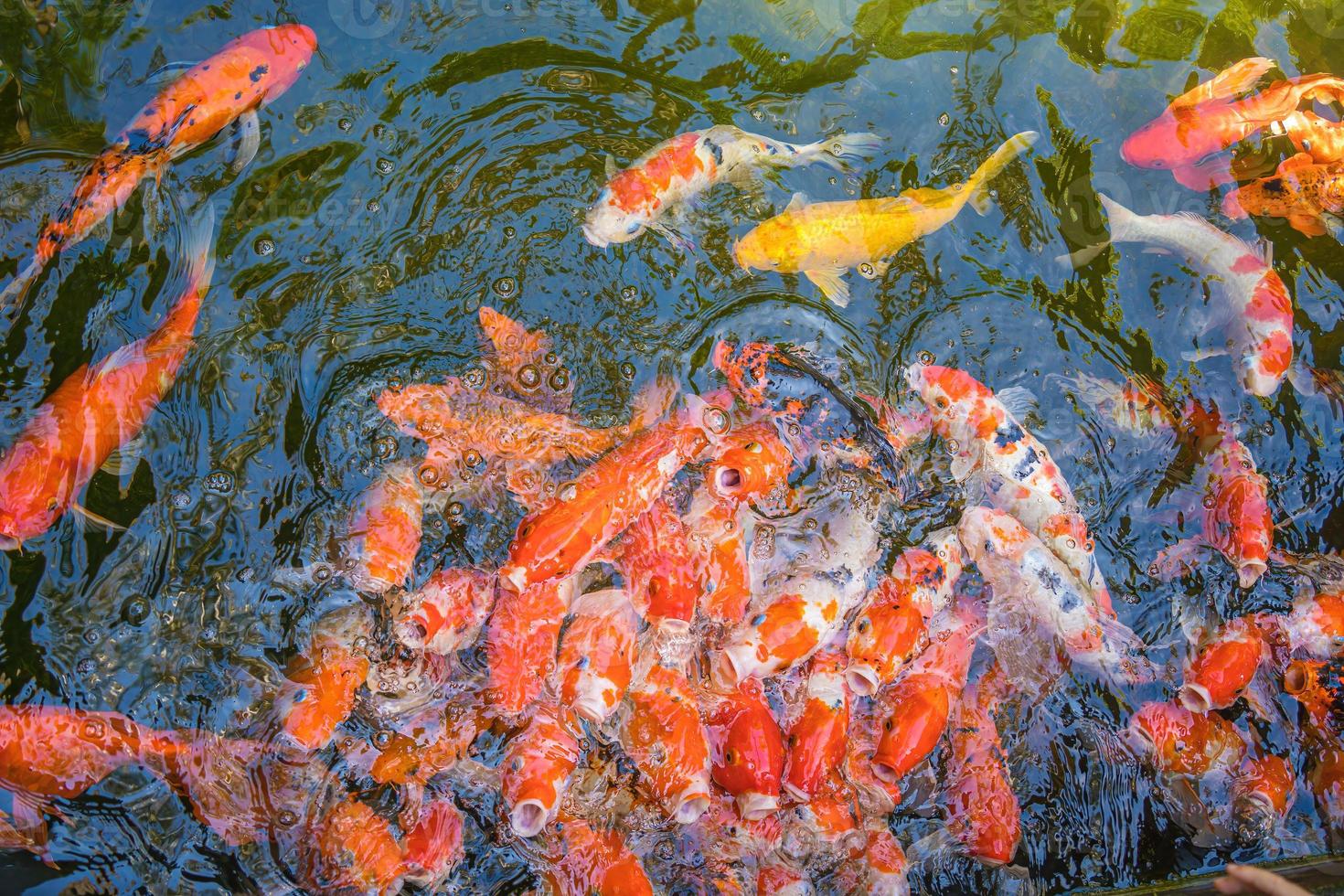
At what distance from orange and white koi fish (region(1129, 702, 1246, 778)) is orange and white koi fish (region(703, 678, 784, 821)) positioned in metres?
1.91

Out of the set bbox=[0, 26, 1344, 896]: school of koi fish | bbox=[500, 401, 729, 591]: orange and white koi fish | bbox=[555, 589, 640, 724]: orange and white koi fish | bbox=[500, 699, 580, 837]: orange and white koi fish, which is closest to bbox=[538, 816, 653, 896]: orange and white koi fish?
bbox=[0, 26, 1344, 896]: school of koi fish

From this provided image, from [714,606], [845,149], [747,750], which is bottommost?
[747,750]

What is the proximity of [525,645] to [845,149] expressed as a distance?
3128 millimetres

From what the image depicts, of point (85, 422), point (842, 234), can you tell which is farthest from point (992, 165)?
point (85, 422)

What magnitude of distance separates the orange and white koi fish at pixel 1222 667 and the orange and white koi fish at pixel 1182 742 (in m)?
0.08

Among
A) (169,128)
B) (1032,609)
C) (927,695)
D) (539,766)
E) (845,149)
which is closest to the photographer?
(539,766)

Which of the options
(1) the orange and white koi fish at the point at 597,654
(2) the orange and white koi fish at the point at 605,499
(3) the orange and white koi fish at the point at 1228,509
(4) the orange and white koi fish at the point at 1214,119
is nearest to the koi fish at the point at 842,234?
(2) the orange and white koi fish at the point at 605,499

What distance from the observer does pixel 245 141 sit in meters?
4.23

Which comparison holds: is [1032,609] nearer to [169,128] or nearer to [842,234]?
[842,234]

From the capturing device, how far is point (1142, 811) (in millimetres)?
4090

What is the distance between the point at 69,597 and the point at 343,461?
1.32 metres

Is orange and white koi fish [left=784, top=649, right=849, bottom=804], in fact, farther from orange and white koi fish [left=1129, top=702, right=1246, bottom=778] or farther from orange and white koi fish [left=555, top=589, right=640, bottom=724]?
orange and white koi fish [left=1129, top=702, right=1246, bottom=778]

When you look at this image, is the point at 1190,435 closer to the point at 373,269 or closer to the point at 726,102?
the point at 726,102

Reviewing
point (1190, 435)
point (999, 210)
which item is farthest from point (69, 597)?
point (1190, 435)
